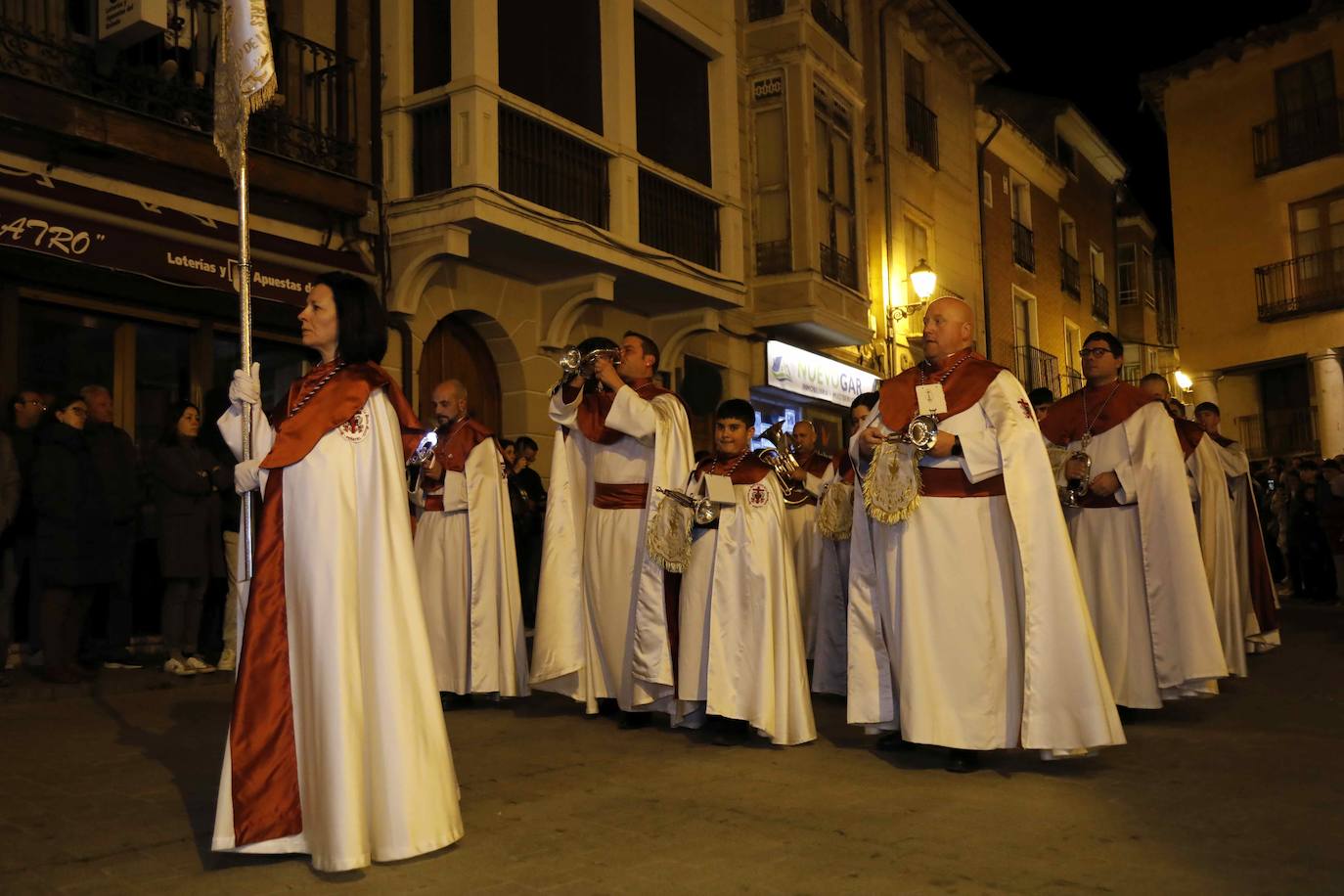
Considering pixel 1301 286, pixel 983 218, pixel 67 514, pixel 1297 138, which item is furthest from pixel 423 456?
pixel 1297 138

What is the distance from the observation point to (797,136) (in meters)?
18.3

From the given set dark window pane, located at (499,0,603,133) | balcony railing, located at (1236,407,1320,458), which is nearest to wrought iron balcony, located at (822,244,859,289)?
dark window pane, located at (499,0,603,133)

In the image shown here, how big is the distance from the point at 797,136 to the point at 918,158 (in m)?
5.87

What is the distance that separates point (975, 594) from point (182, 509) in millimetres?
5985

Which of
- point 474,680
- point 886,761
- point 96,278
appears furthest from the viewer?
point 96,278

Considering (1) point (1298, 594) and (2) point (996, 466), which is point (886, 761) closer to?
(2) point (996, 466)

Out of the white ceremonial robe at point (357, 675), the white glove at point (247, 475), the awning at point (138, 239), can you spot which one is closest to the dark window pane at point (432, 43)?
the awning at point (138, 239)

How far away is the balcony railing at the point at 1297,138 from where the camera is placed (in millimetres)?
25297

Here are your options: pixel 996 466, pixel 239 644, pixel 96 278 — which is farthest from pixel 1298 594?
pixel 239 644

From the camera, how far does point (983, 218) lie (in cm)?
2672

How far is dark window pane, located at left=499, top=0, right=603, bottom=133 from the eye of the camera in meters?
13.9

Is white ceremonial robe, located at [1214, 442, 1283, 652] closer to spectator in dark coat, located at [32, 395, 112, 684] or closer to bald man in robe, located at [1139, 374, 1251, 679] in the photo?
bald man in robe, located at [1139, 374, 1251, 679]

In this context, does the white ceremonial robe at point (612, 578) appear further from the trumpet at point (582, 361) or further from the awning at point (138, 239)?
the awning at point (138, 239)

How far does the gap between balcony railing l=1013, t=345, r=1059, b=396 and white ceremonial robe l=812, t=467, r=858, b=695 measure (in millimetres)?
19985
